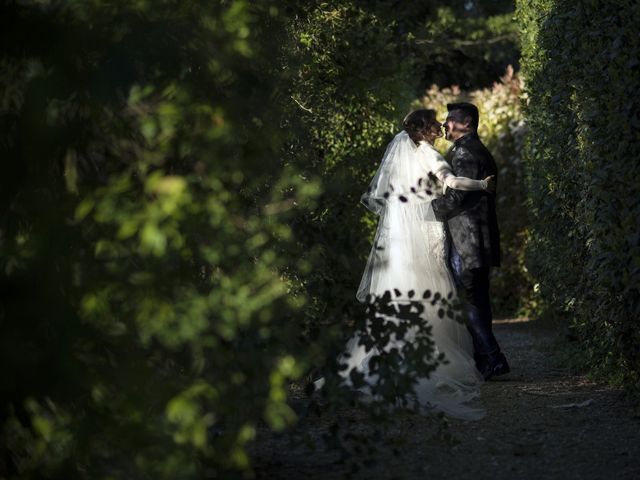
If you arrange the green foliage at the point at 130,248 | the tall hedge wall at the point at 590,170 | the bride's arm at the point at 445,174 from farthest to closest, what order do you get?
1. the bride's arm at the point at 445,174
2. the tall hedge wall at the point at 590,170
3. the green foliage at the point at 130,248

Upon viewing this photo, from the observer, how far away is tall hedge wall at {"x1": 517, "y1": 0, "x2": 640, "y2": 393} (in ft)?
20.9

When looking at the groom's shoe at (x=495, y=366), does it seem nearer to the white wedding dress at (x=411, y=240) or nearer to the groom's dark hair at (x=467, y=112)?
the white wedding dress at (x=411, y=240)

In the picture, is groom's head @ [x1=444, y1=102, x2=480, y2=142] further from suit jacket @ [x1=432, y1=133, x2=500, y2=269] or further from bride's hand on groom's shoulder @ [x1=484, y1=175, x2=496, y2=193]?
bride's hand on groom's shoulder @ [x1=484, y1=175, x2=496, y2=193]

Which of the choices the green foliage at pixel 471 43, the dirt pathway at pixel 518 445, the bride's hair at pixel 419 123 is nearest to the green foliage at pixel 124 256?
the dirt pathway at pixel 518 445

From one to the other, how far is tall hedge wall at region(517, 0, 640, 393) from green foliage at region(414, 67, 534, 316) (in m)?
4.24

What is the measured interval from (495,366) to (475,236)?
101 centimetres

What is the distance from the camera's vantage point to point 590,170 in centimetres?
728

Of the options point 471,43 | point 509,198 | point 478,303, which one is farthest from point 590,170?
point 471,43

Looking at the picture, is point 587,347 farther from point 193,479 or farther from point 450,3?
point 450,3

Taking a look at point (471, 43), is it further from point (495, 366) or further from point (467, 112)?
point (495, 366)

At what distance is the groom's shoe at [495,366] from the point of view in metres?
8.84

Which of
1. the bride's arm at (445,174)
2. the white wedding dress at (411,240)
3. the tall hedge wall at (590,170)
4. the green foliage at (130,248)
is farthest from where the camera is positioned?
the bride's arm at (445,174)

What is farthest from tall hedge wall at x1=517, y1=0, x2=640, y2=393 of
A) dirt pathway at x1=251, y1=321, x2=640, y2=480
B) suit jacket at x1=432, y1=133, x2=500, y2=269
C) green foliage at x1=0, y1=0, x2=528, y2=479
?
green foliage at x1=0, y1=0, x2=528, y2=479

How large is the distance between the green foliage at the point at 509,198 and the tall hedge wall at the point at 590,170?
13.9ft
